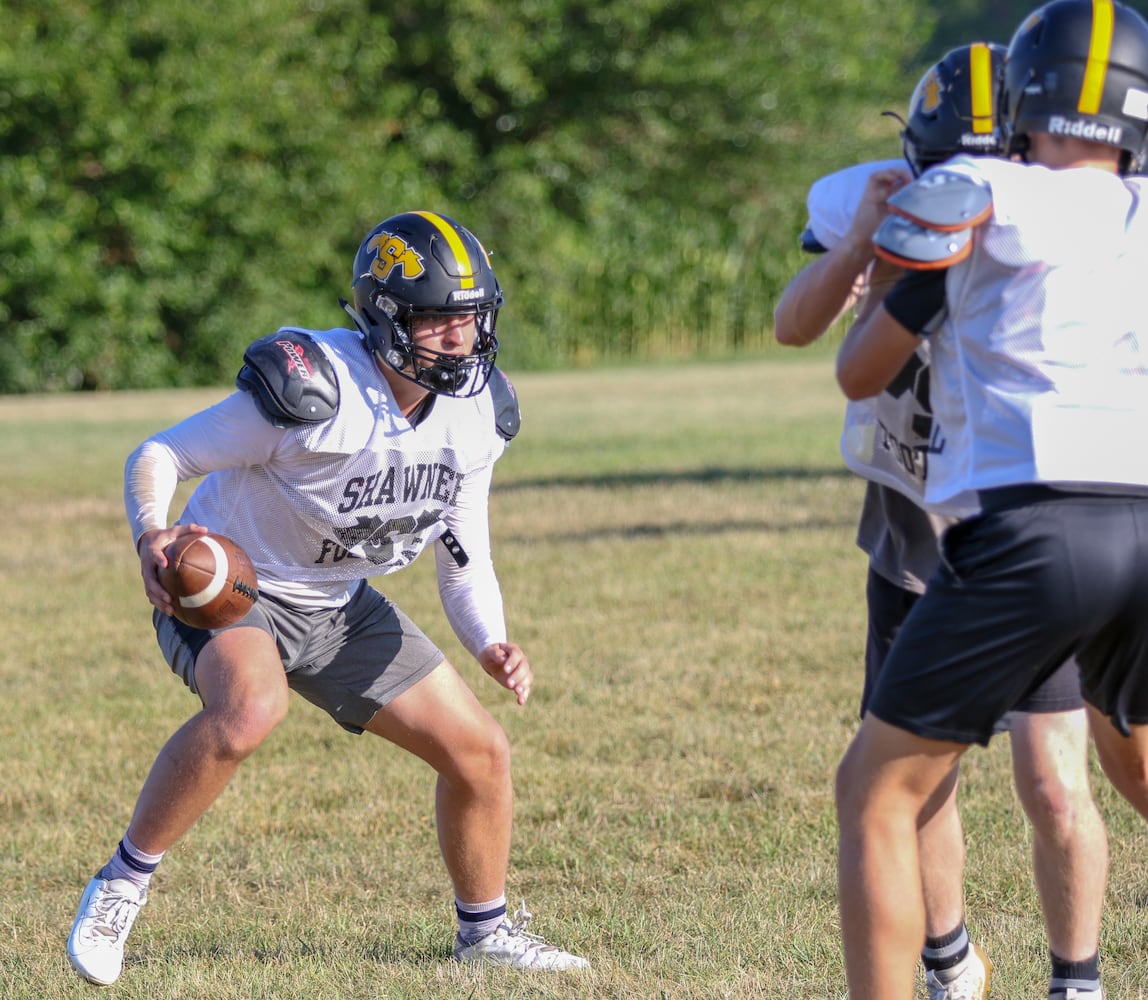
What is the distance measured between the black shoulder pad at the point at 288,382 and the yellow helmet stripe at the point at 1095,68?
1.91m

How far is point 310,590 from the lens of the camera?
412 cm

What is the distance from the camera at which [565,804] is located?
17.1 ft

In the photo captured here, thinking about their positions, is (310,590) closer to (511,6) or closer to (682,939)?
(682,939)

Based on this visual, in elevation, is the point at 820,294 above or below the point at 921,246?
below

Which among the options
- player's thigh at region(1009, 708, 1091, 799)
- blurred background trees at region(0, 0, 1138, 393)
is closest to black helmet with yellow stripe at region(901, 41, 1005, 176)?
player's thigh at region(1009, 708, 1091, 799)

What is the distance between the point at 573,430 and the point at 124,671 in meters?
11.1

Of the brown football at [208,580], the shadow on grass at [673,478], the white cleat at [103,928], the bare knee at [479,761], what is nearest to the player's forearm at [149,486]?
the brown football at [208,580]

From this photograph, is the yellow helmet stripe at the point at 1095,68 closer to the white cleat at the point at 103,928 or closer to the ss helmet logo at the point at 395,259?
the ss helmet logo at the point at 395,259

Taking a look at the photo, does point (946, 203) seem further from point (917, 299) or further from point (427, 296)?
point (427, 296)

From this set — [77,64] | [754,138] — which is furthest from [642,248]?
[77,64]

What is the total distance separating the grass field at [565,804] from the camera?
12.9 feet

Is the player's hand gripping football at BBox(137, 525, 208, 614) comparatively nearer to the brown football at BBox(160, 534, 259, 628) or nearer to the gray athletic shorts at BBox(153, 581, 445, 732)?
the brown football at BBox(160, 534, 259, 628)

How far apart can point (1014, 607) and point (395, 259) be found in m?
1.99

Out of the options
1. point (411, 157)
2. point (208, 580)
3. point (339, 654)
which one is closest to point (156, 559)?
point (208, 580)
